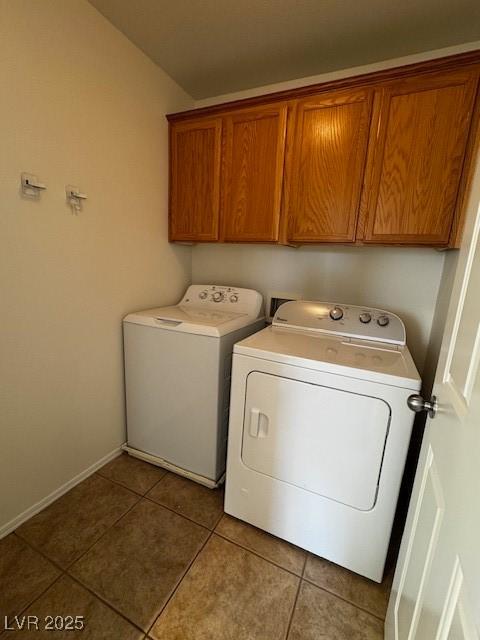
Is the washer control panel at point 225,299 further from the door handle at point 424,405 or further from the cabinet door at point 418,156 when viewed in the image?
the door handle at point 424,405

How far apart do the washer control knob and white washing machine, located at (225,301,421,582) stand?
18cm

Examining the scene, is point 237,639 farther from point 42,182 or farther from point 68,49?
point 68,49

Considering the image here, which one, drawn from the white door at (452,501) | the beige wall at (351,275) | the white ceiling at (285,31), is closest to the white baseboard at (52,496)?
the beige wall at (351,275)

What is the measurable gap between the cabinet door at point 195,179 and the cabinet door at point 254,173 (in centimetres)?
8

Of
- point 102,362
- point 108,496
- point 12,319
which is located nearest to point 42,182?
point 12,319

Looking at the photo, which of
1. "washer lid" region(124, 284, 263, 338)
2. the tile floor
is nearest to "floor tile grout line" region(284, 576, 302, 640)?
the tile floor

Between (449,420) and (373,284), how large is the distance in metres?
1.28

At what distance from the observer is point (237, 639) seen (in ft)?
3.28

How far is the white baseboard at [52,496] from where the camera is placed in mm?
1332

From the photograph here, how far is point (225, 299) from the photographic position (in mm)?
2055

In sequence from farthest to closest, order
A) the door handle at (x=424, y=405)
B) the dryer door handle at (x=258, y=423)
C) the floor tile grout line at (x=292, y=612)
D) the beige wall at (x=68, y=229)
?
1. the dryer door handle at (x=258, y=423)
2. the beige wall at (x=68, y=229)
3. the floor tile grout line at (x=292, y=612)
4. the door handle at (x=424, y=405)

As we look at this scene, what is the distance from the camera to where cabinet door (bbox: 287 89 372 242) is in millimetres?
1462

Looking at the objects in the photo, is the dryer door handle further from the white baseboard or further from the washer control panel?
the white baseboard

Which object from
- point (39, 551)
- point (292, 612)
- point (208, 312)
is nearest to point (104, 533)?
point (39, 551)
